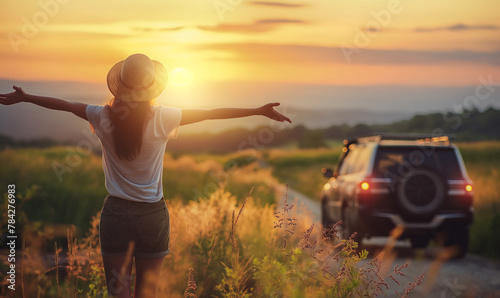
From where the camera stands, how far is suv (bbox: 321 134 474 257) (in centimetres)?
1205

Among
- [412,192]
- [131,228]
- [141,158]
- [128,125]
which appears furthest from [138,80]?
[412,192]

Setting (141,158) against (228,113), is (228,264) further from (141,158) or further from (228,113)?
(141,158)

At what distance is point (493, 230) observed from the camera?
51.0ft

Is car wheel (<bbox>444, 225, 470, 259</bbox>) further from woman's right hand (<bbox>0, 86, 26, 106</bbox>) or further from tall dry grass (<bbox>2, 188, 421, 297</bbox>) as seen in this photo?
woman's right hand (<bbox>0, 86, 26, 106</bbox>)

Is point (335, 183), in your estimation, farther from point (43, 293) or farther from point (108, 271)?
point (108, 271)

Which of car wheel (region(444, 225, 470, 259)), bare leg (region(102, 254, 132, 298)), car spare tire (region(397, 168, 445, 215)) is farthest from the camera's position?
car wheel (region(444, 225, 470, 259))

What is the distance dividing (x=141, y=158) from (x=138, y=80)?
49cm

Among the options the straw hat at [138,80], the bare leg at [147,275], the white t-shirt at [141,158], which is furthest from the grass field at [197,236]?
the straw hat at [138,80]

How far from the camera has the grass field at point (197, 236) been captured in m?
5.44

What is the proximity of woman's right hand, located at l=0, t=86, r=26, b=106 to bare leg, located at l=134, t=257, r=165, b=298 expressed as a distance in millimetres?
1468

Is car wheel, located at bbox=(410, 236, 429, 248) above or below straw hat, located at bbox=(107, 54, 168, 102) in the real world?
below

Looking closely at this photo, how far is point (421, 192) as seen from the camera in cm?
1216

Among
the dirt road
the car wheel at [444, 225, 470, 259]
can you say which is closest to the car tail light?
the dirt road

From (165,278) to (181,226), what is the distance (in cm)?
155
